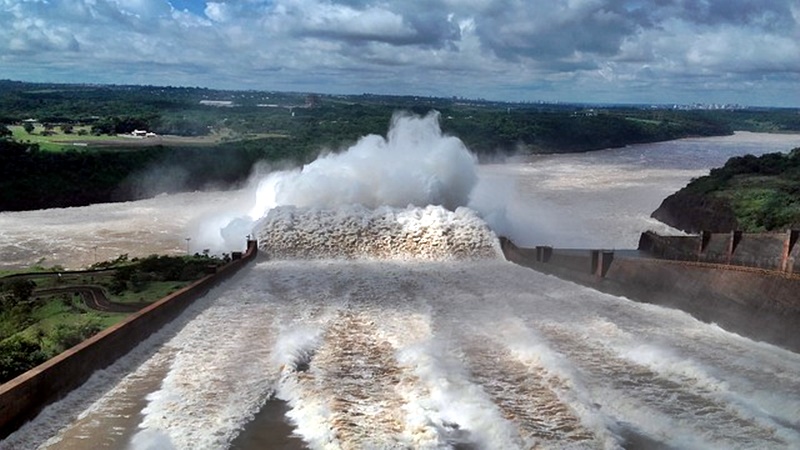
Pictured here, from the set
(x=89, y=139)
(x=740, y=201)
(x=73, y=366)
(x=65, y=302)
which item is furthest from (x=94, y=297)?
(x=89, y=139)

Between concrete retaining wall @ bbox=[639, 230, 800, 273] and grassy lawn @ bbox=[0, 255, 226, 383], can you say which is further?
concrete retaining wall @ bbox=[639, 230, 800, 273]

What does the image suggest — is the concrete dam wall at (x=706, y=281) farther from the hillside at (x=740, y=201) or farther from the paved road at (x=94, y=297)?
the hillside at (x=740, y=201)

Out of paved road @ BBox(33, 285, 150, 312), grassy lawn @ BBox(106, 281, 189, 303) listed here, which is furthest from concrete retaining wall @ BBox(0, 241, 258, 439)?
grassy lawn @ BBox(106, 281, 189, 303)

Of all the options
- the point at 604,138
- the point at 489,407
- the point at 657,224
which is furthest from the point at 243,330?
the point at 604,138

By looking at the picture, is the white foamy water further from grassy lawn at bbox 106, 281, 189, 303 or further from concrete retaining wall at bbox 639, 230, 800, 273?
concrete retaining wall at bbox 639, 230, 800, 273

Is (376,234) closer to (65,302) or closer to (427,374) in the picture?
(65,302)

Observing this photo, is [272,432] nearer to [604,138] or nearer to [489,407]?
[489,407]

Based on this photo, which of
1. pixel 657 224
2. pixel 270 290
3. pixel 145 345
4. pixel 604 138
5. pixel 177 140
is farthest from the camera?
pixel 604 138
